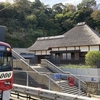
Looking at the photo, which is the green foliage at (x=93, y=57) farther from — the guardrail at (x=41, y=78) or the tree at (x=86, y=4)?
the tree at (x=86, y=4)

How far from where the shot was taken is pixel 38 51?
3834cm

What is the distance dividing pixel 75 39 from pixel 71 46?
71.4 inches

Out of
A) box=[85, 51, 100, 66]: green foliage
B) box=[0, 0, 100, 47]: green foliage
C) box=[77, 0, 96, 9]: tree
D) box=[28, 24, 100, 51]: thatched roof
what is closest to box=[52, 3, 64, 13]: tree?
box=[0, 0, 100, 47]: green foliage

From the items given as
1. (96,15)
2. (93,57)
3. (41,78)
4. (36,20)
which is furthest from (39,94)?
(36,20)

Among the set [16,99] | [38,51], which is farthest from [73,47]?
[16,99]

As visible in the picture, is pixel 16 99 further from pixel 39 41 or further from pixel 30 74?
pixel 39 41

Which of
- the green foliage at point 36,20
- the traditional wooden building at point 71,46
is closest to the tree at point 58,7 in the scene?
the green foliage at point 36,20

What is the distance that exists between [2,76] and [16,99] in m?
2.62

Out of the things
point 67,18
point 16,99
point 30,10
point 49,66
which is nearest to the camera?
point 16,99

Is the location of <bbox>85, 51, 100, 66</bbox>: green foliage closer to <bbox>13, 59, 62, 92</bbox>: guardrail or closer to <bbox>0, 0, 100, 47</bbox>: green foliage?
<bbox>13, 59, 62, 92</bbox>: guardrail

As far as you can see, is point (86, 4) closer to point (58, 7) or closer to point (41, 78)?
point (58, 7)

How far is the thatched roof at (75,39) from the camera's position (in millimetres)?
31188

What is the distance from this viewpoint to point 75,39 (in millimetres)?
33594

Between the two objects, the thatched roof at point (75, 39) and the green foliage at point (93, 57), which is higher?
the thatched roof at point (75, 39)
